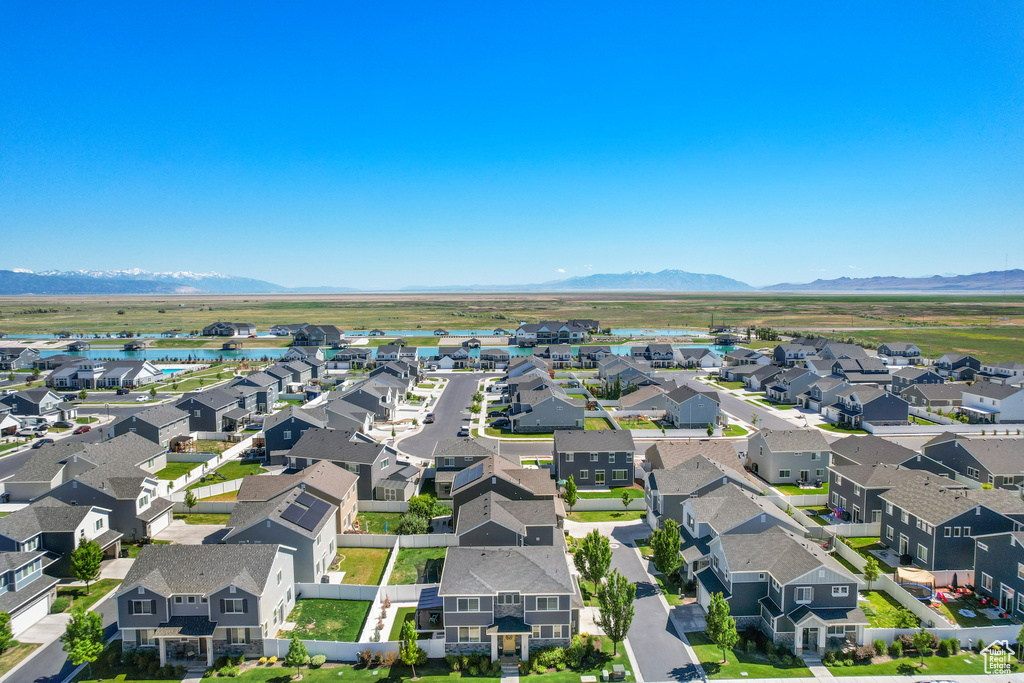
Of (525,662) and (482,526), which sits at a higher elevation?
(482,526)

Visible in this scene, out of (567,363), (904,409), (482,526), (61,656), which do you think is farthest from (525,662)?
(567,363)

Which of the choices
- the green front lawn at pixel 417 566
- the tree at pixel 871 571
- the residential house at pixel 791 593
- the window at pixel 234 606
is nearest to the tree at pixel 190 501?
the green front lawn at pixel 417 566

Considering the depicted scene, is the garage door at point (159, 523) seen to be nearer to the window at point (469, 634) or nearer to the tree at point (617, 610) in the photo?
the window at point (469, 634)

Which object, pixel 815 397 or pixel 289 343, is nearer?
pixel 815 397

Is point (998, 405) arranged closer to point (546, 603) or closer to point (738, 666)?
point (738, 666)

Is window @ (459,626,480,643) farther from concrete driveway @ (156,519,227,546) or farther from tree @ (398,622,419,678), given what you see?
concrete driveway @ (156,519,227,546)

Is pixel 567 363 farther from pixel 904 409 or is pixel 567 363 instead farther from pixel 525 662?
pixel 525 662

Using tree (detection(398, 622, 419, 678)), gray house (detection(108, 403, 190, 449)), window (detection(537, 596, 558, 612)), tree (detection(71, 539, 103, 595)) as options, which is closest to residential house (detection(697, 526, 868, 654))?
window (detection(537, 596, 558, 612))
